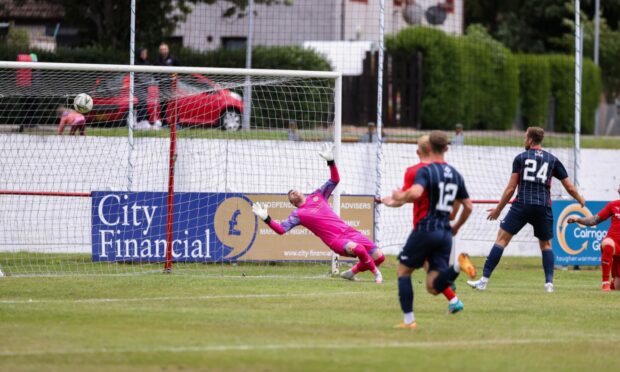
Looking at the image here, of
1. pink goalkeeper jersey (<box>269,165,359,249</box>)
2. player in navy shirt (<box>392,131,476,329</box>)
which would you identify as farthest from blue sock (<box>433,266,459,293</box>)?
pink goalkeeper jersey (<box>269,165,359,249</box>)

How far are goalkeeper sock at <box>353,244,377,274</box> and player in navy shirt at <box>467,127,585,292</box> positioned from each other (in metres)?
1.62

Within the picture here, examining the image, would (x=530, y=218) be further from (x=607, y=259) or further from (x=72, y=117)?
(x=72, y=117)

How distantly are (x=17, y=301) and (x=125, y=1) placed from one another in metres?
18.8

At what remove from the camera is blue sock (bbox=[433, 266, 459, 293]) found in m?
11.7

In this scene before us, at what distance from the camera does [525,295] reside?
1536 centimetres

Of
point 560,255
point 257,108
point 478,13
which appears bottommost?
point 560,255

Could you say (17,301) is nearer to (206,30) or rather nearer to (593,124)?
(206,30)

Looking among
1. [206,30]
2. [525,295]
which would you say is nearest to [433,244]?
[525,295]

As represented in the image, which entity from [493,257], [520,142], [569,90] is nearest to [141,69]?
[493,257]

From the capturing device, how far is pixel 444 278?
11688 mm

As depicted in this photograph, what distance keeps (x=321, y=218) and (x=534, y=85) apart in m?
26.9

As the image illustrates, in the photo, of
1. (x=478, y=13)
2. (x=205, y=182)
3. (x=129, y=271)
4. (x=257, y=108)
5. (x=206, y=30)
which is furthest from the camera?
(x=478, y=13)

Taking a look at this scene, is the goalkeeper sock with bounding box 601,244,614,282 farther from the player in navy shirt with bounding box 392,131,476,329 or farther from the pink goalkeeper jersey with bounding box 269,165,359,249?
the player in navy shirt with bounding box 392,131,476,329

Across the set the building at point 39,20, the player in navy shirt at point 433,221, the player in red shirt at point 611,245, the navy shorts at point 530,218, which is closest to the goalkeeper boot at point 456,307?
the player in navy shirt at point 433,221
